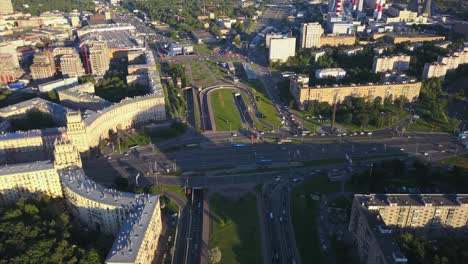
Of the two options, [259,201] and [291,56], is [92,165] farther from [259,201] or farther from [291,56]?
[291,56]

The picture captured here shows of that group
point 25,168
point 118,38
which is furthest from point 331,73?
point 118,38

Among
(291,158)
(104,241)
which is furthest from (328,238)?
(104,241)

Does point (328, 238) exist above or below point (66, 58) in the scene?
below

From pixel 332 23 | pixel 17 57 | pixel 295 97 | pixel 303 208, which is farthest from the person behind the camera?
pixel 332 23

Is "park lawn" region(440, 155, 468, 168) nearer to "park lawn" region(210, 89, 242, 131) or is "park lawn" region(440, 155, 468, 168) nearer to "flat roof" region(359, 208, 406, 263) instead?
"flat roof" region(359, 208, 406, 263)

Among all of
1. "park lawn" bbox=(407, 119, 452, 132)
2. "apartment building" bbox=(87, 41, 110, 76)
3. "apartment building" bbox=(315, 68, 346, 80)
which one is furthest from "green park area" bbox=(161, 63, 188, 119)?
"park lawn" bbox=(407, 119, 452, 132)
